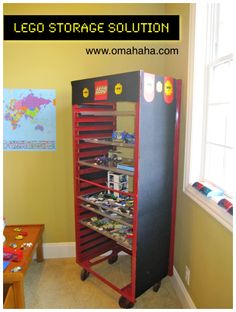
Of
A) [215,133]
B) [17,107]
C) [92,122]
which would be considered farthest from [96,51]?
[215,133]

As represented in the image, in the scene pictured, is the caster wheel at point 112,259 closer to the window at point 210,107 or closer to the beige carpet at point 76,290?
the beige carpet at point 76,290

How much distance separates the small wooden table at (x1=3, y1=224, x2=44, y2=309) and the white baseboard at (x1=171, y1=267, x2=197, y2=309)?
3.99 feet

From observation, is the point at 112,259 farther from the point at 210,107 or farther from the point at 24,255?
the point at 210,107

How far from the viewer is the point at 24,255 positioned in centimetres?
198

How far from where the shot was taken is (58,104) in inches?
96.5

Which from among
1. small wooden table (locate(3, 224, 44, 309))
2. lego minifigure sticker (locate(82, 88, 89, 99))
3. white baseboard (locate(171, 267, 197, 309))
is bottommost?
white baseboard (locate(171, 267, 197, 309))

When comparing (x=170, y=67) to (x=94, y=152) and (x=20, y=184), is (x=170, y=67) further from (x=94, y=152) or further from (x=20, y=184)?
(x=20, y=184)

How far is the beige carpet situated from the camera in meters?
1.96

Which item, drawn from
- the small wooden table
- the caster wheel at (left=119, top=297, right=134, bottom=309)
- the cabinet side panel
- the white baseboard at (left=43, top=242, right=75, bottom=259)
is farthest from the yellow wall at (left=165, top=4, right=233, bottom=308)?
the small wooden table

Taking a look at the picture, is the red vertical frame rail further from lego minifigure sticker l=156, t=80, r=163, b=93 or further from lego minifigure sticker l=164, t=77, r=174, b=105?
lego minifigure sticker l=156, t=80, r=163, b=93

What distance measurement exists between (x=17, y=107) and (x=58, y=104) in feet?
1.32

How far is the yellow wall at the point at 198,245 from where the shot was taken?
1.33 metres

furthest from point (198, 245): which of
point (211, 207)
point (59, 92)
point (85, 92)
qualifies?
point (59, 92)

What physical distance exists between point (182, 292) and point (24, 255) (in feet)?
4.30
